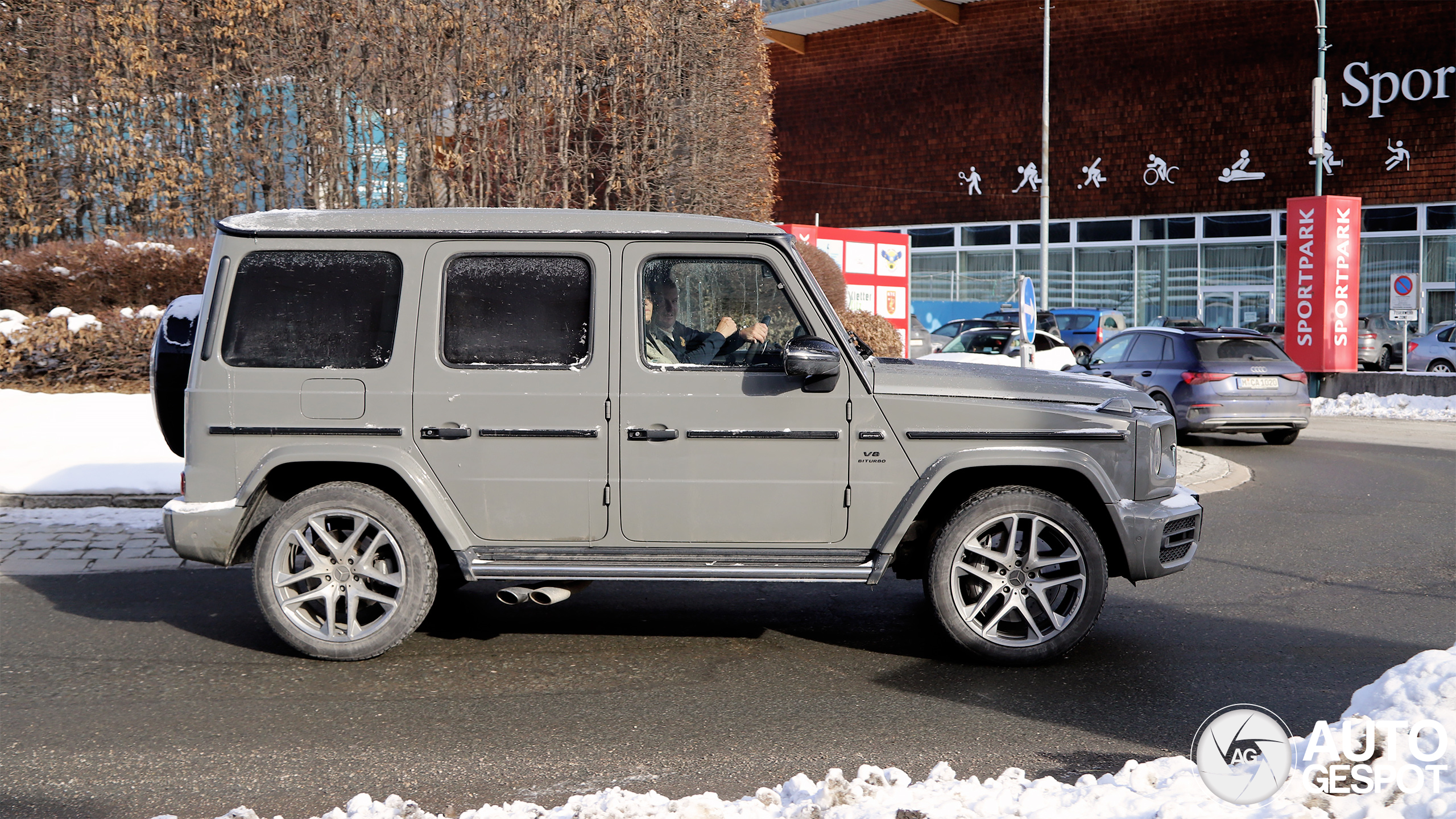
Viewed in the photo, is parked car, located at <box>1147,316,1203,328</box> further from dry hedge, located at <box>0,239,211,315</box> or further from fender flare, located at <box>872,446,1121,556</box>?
fender flare, located at <box>872,446,1121,556</box>

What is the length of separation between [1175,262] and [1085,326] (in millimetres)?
5414

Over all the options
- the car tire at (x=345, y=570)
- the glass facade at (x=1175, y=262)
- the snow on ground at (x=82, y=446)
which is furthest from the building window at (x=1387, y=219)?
the car tire at (x=345, y=570)

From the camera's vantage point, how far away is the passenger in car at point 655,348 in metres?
5.43

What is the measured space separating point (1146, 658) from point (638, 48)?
1321 centimetres

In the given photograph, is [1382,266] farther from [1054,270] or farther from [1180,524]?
[1180,524]

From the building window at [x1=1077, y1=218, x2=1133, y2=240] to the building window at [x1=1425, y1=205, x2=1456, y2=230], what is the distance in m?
7.97

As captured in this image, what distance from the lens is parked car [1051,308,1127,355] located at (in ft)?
111

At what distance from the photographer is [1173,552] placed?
5488 mm

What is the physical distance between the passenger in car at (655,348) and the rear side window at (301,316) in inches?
43.0

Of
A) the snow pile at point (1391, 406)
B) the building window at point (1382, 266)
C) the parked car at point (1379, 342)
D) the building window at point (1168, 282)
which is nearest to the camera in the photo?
the snow pile at point (1391, 406)

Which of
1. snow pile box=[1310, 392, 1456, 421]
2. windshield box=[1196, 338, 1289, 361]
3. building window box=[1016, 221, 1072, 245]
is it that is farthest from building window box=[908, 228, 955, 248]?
windshield box=[1196, 338, 1289, 361]

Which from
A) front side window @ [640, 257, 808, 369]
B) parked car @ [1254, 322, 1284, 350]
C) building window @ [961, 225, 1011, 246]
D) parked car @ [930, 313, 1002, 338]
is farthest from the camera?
building window @ [961, 225, 1011, 246]

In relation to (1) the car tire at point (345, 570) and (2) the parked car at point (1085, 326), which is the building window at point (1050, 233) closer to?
(2) the parked car at point (1085, 326)

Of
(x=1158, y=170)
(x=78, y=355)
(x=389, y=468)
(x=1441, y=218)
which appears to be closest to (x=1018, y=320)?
(x=1158, y=170)
